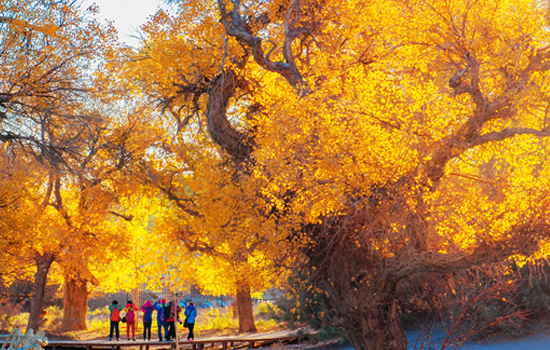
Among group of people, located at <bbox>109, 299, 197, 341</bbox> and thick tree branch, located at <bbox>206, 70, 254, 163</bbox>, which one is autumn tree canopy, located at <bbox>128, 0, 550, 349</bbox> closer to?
thick tree branch, located at <bbox>206, 70, 254, 163</bbox>

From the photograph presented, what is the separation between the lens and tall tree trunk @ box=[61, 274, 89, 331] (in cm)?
2480

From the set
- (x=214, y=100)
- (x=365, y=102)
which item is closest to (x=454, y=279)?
(x=365, y=102)

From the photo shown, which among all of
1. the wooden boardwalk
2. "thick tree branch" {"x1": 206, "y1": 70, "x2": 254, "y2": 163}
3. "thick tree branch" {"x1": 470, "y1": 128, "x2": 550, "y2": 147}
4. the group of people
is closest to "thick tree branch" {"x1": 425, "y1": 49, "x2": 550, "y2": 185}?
"thick tree branch" {"x1": 470, "y1": 128, "x2": 550, "y2": 147}

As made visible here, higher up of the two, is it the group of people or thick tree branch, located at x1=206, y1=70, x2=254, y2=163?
thick tree branch, located at x1=206, y1=70, x2=254, y2=163

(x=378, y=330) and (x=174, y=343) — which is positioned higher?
(x=174, y=343)

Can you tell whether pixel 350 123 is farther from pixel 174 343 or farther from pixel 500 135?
pixel 174 343

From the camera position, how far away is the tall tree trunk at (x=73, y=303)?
24797 millimetres

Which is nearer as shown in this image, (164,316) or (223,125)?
(223,125)

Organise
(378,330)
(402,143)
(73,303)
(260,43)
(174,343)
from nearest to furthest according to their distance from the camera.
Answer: (402,143) < (378,330) < (260,43) < (174,343) < (73,303)

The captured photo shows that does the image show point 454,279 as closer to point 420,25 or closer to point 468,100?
point 468,100

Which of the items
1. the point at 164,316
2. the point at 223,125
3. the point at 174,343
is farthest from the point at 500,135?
the point at 164,316

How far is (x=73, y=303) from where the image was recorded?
25.0 m

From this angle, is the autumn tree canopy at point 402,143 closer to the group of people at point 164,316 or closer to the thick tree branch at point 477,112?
the thick tree branch at point 477,112

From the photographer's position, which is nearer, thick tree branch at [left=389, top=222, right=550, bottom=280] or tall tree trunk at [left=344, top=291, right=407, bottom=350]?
thick tree branch at [left=389, top=222, right=550, bottom=280]
